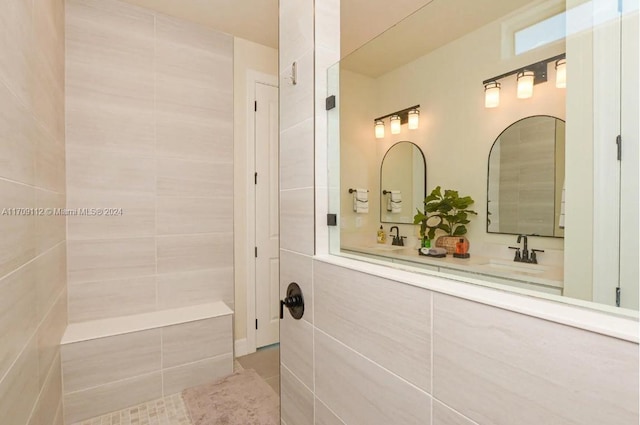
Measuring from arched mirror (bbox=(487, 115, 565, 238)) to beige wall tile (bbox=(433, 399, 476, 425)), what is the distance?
0.82 meters

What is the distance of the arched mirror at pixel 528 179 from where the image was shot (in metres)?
1.27

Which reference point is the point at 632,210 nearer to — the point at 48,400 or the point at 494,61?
the point at 494,61

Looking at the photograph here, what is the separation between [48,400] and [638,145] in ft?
8.45

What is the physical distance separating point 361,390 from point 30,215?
1506 mm

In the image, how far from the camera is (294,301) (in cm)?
143

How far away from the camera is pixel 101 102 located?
222 centimetres

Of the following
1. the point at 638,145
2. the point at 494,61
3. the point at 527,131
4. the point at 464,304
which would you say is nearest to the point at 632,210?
the point at 638,145

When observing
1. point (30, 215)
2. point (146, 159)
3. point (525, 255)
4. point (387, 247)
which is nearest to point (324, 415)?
point (387, 247)

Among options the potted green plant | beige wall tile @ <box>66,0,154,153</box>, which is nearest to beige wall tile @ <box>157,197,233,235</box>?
beige wall tile @ <box>66,0,154,153</box>

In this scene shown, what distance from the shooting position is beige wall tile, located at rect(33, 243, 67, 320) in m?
1.39

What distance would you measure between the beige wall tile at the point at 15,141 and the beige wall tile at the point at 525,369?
143 cm

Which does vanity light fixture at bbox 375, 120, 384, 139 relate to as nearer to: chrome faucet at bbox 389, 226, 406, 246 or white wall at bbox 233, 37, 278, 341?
chrome faucet at bbox 389, 226, 406, 246

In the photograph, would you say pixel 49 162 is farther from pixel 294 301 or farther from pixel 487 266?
pixel 487 266

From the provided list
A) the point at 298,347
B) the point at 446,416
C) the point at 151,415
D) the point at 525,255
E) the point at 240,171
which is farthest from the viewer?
the point at 240,171
